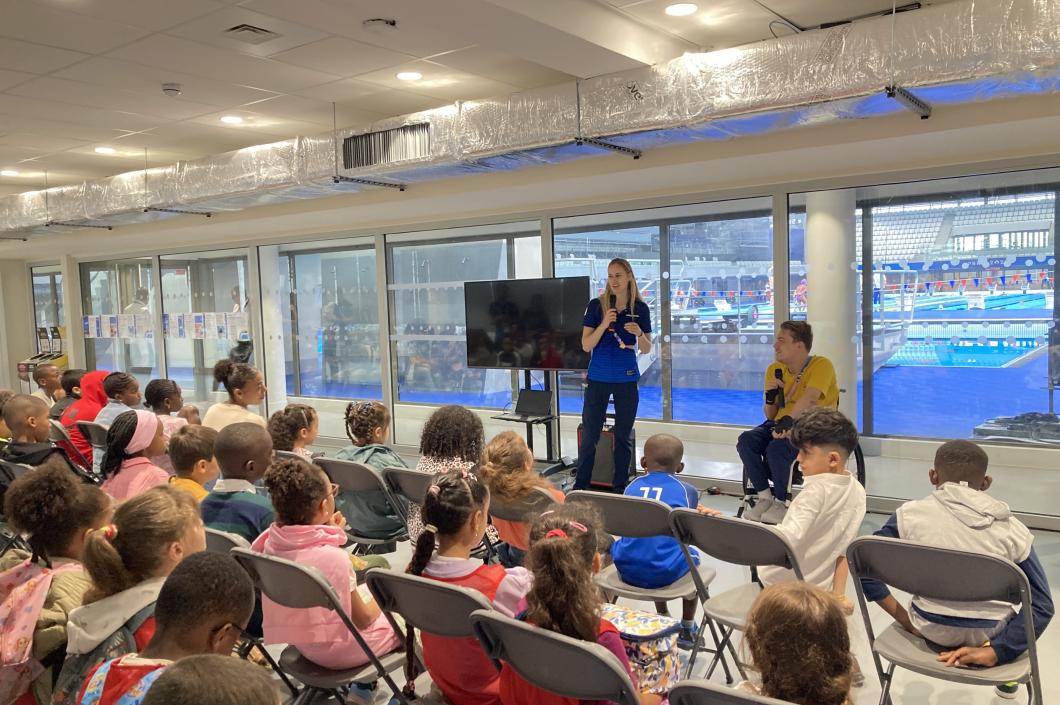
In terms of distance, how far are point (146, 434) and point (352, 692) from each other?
1.54 meters

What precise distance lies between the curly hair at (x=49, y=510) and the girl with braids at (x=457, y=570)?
0.98 meters

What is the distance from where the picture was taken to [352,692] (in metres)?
3.06

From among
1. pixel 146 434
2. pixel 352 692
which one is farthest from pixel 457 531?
pixel 146 434

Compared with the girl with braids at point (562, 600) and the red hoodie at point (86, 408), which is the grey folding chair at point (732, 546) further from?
the red hoodie at point (86, 408)

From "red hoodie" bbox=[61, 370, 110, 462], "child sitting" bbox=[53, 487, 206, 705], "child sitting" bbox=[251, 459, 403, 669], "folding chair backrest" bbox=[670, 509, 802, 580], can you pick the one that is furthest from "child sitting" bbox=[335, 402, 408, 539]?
"red hoodie" bbox=[61, 370, 110, 462]

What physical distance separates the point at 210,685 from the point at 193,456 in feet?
7.75

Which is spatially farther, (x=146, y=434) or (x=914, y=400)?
(x=914, y=400)

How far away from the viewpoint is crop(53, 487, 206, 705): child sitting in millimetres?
1913

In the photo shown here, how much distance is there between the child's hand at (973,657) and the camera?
225cm

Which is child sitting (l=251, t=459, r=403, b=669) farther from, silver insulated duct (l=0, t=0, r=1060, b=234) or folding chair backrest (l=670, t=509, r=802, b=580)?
silver insulated duct (l=0, t=0, r=1060, b=234)

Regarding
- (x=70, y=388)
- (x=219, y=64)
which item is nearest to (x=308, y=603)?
(x=219, y=64)

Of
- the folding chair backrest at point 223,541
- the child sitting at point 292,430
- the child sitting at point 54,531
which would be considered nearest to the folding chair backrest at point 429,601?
the folding chair backrest at point 223,541

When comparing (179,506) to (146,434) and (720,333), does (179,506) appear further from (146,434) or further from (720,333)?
(720,333)

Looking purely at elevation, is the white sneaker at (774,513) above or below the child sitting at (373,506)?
below
